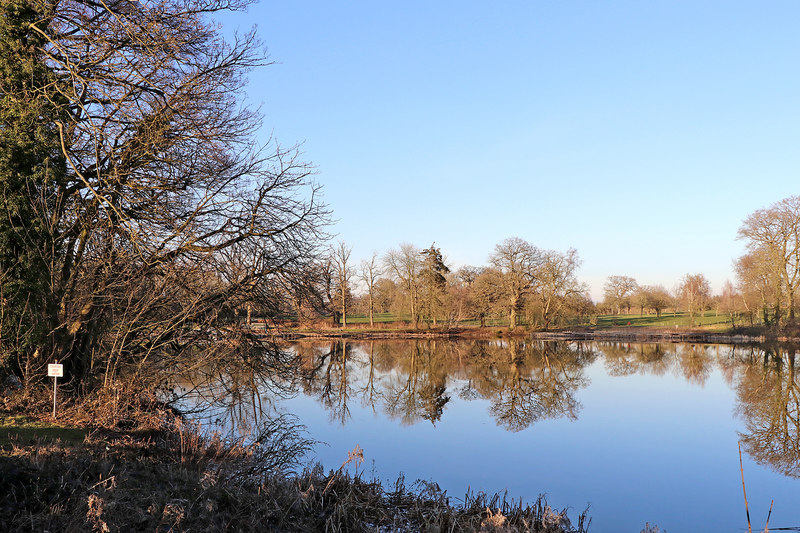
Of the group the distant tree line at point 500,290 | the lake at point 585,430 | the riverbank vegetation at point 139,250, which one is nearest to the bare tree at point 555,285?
the distant tree line at point 500,290

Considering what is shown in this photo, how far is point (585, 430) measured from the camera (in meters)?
13.9

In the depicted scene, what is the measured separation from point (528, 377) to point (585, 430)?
8433 millimetres

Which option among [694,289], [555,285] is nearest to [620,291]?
[694,289]

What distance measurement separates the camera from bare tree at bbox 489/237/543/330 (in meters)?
43.2

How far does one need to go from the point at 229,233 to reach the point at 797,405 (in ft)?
59.6

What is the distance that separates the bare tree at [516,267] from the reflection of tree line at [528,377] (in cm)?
656

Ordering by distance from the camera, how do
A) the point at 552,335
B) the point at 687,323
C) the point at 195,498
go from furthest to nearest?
1. the point at 687,323
2. the point at 552,335
3. the point at 195,498

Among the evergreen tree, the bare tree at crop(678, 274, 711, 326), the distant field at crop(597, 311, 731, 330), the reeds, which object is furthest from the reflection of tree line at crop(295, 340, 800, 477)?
the bare tree at crop(678, 274, 711, 326)

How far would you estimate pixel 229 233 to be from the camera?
1006cm

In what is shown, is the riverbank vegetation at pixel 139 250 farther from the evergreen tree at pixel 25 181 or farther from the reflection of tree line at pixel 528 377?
the reflection of tree line at pixel 528 377

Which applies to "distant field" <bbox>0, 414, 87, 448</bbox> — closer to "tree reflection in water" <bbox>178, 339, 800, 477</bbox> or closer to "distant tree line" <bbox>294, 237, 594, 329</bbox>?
"tree reflection in water" <bbox>178, 339, 800, 477</bbox>

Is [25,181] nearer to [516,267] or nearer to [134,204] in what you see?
[134,204]

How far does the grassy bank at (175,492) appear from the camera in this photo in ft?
15.9

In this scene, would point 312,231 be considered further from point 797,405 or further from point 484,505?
point 797,405
